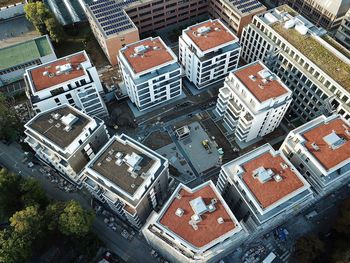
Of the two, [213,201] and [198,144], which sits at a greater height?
[213,201]

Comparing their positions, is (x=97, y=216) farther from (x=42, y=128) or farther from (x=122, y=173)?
(x=42, y=128)

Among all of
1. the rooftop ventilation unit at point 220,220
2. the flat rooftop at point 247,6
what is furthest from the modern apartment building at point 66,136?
the flat rooftop at point 247,6

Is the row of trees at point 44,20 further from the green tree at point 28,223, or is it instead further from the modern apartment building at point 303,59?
the green tree at point 28,223

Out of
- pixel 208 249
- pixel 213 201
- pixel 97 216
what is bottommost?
pixel 97 216

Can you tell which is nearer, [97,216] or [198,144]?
[97,216]

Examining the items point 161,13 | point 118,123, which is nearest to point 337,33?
point 161,13

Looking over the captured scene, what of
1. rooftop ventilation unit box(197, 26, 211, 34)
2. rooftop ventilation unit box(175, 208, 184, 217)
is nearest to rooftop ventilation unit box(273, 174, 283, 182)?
rooftop ventilation unit box(175, 208, 184, 217)

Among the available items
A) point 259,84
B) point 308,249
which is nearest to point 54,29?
point 259,84
